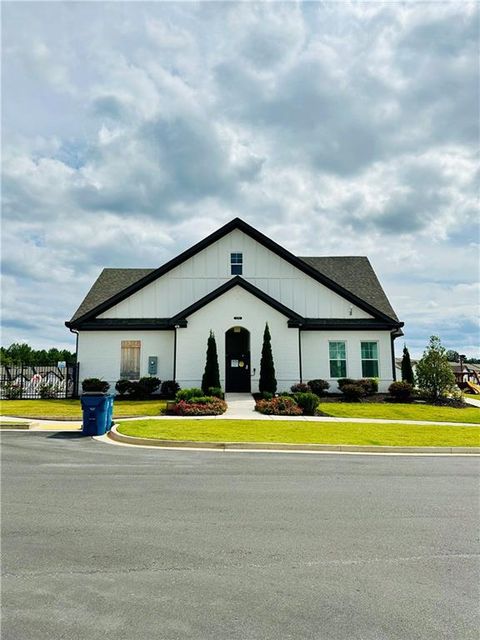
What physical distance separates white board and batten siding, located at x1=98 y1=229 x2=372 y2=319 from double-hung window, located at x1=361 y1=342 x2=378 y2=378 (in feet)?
5.58

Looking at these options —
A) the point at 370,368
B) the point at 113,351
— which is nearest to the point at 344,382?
the point at 370,368

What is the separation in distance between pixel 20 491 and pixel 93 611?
14.5 ft

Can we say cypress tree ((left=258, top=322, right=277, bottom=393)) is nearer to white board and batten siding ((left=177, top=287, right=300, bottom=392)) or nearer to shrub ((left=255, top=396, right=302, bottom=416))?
white board and batten siding ((left=177, top=287, right=300, bottom=392))

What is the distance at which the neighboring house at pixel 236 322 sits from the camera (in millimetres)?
24516

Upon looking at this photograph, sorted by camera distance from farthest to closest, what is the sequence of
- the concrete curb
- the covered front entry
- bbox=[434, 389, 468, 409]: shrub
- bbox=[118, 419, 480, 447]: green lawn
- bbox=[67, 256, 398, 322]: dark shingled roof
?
bbox=[67, 256, 398, 322]: dark shingled roof
the covered front entry
bbox=[434, 389, 468, 409]: shrub
bbox=[118, 419, 480, 447]: green lawn
the concrete curb

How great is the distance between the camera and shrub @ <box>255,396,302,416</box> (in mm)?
18422

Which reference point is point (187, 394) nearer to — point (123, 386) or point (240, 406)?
point (240, 406)

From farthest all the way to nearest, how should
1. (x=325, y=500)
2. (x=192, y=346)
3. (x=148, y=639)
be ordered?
1. (x=192, y=346)
2. (x=325, y=500)
3. (x=148, y=639)

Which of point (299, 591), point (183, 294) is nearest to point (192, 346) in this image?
point (183, 294)

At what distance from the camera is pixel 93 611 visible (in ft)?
12.3

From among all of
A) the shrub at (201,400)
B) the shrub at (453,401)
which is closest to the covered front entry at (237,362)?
the shrub at (201,400)

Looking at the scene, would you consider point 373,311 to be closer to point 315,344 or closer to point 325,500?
point 315,344

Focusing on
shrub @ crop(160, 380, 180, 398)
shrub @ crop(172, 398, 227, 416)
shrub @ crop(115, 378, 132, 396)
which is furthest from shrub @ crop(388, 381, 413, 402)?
shrub @ crop(115, 378, 132, 396)

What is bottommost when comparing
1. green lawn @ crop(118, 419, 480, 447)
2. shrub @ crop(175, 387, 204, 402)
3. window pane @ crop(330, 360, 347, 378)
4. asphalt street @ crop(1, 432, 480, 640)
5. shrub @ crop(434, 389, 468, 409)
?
asphalt street @ crop(1, 432, 480, 640)
